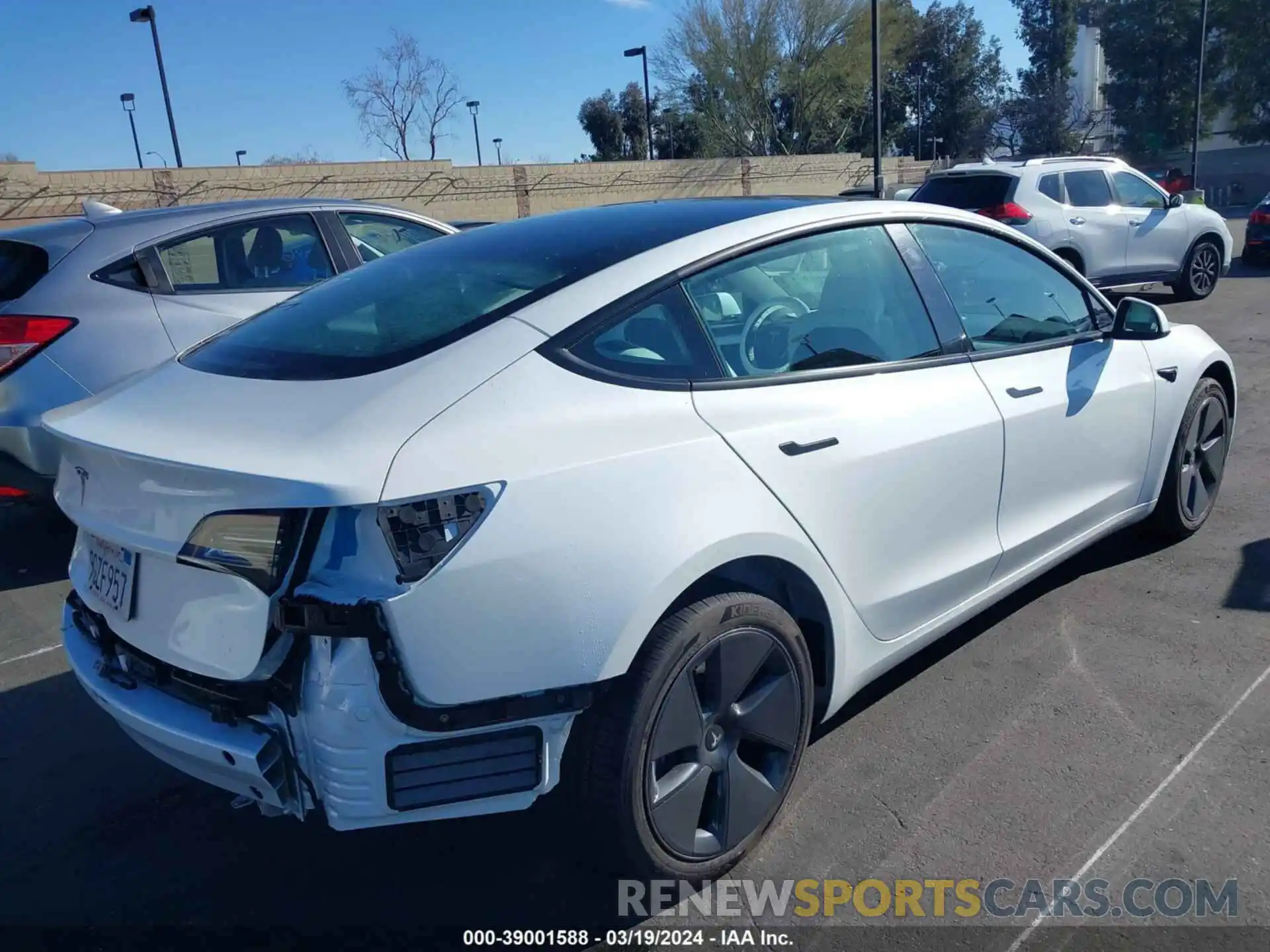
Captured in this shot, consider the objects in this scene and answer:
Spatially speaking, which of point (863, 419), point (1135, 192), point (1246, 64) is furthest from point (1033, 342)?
point (1246, 64)

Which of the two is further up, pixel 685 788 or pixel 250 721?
pixel 250 721

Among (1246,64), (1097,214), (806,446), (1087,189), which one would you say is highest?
(1246,64)

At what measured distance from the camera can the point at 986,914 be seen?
8.27ft

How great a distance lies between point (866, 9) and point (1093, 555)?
50.4 m

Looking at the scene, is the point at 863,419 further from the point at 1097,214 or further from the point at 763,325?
the point at 1097,214

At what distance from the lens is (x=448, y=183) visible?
3472 cm

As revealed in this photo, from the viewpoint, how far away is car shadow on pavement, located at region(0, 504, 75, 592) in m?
5.20

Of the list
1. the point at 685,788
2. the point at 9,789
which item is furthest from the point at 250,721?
the point at 9,789

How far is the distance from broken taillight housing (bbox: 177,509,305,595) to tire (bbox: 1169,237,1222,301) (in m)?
13.2

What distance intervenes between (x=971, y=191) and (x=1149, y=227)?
7.45ft

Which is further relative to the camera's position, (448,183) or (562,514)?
(448,183)

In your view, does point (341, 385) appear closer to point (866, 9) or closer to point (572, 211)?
point (572, 211)

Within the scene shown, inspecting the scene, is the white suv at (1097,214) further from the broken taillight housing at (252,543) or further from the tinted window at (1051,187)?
the broken taillight housing at (252,543)

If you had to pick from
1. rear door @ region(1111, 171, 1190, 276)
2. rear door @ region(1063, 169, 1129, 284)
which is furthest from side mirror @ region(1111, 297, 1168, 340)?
rear door @ region(1111, 171, 1190, 276)
